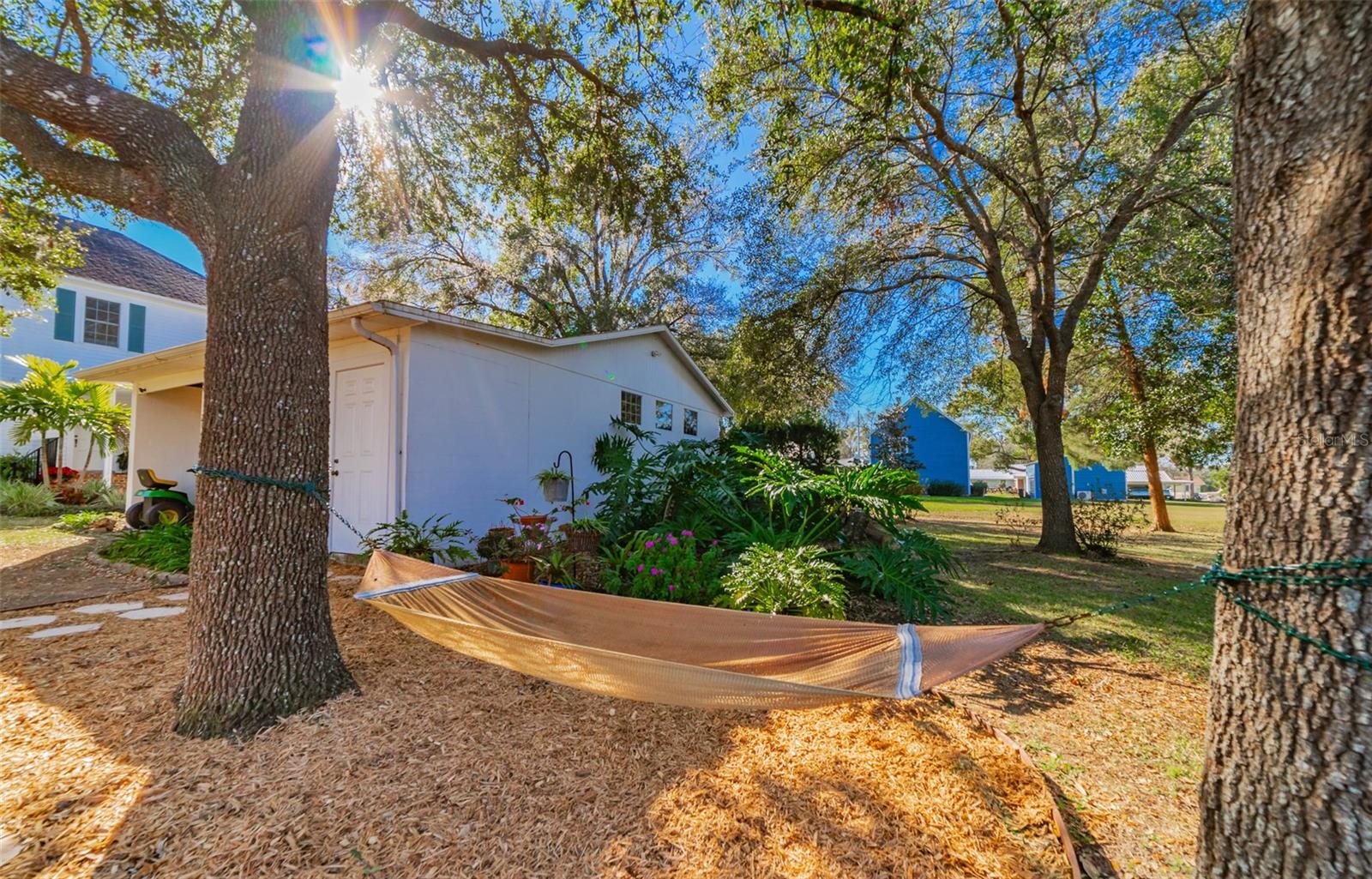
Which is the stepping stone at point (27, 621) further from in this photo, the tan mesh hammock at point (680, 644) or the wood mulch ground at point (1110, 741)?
the wood mulch ground at point (1110, 741)

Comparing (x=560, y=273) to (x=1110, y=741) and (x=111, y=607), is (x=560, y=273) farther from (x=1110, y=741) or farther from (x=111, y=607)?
(x=1110, y=741)

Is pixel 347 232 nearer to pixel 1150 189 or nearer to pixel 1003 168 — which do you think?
pixel 1003 168

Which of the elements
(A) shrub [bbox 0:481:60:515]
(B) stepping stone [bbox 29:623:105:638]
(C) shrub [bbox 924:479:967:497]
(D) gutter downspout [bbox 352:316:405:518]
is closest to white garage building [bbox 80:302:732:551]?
(D) gutter downspout [bbox 352:316:405:518]

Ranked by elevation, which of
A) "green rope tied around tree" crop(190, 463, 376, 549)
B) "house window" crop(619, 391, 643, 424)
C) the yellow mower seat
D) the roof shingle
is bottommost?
the yellow mower seat

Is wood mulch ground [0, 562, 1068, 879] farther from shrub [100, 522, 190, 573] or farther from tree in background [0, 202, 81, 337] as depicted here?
tree in background [0, 202, 81, 337]

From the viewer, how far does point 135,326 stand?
10.7 metres

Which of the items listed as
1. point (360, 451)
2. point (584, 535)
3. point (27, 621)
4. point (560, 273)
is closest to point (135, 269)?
point (560, 273)

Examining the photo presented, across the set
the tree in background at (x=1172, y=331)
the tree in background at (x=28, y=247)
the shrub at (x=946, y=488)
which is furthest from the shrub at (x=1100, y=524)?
the shrub at (x=946, y=488)

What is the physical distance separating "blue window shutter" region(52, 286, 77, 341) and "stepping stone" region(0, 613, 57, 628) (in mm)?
10262

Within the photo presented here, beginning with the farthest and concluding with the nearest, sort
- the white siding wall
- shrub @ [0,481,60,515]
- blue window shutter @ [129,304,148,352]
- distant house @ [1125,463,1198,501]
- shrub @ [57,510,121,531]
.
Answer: distant house @ [1125,463,1198,501], blue window shutter @ [129,304,148,352], the white siding wall, shrub @ [0,481,60,515], shrub @ [57,510,121,531]

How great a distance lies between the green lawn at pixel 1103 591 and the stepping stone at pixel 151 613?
17.2 feet

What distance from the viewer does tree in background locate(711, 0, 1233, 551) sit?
3613mm

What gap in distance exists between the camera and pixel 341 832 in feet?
4.81

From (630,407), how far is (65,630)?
605 cm
